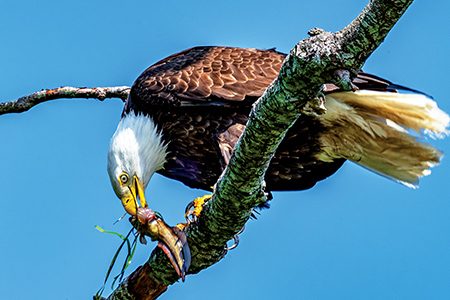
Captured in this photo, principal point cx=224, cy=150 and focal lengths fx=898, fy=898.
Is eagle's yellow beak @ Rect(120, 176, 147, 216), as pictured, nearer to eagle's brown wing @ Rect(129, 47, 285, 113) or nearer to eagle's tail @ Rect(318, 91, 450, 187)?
eagle's brown wing @ Rect(129, 47, 285, 113)

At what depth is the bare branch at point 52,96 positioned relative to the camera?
221 inches

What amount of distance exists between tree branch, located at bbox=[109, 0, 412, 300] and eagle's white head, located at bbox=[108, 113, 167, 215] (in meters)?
0.61

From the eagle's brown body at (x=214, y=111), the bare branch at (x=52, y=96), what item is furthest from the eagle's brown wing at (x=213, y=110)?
the bare branch at (x=52, y=96)

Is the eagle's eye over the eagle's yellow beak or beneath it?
over

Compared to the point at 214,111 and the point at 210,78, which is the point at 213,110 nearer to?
the point at 214,111

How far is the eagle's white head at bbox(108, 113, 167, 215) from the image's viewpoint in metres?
5.54

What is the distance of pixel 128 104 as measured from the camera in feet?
19.2

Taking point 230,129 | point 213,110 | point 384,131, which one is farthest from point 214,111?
point 384,131

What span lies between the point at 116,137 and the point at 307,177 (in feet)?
4.15

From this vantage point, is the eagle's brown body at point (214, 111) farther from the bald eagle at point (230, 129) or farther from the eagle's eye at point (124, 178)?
the eagle's eye at point (124, 178)

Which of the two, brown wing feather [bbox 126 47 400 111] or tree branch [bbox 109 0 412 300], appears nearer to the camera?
tree branch [bbox 109 0 412 300]

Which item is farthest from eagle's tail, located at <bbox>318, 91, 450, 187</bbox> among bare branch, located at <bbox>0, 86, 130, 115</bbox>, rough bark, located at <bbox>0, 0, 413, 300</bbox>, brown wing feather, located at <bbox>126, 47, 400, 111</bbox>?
bare branch, located at <bbox>0, 86, 130, 115</bbox>

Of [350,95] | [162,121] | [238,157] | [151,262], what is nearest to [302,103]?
[238,157]

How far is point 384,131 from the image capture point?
5254 mm
